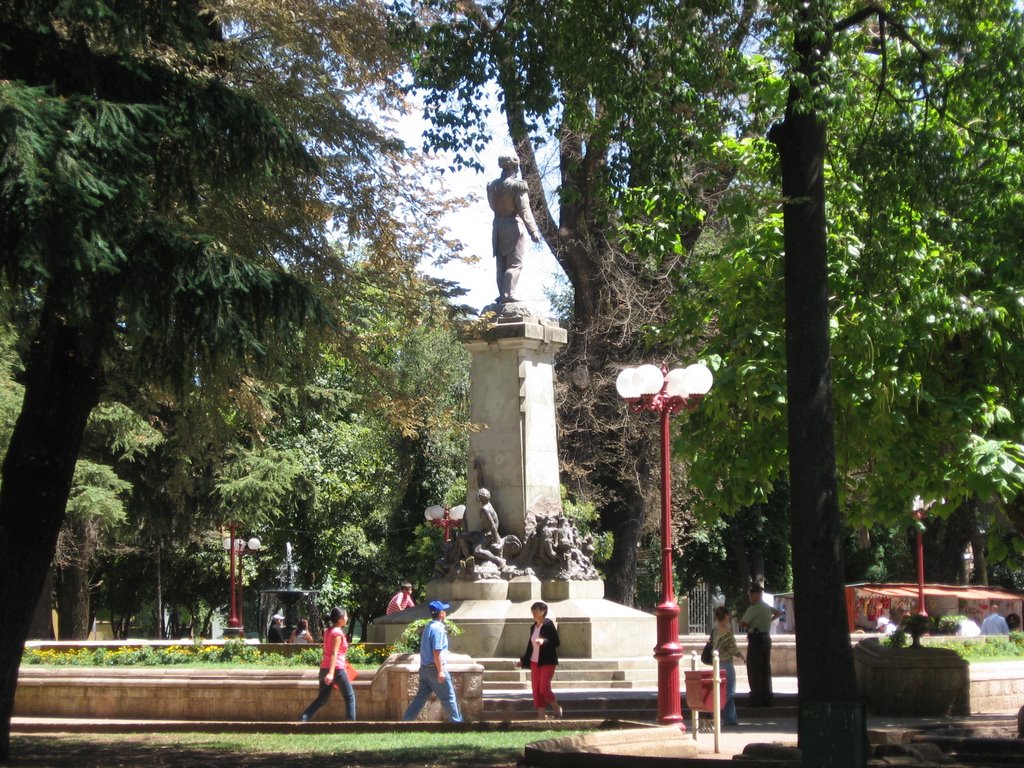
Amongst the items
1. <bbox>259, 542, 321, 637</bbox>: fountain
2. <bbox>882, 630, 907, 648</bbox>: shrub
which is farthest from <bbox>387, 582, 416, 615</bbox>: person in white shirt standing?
<bbox>259, 542, 321, 637</bbox>: fountain

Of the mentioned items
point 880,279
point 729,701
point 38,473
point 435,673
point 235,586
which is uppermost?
point 880,279

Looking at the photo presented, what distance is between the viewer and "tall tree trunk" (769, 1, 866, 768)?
10.7 m

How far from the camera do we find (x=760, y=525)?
47.3 m

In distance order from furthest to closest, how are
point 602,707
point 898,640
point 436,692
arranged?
1. point 898,640
2. point 602,707
3. point 436,692

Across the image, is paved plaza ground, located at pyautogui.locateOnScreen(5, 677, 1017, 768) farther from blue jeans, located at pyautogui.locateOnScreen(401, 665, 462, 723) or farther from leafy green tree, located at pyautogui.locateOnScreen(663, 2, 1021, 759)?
leafy green tree, located at pyautogui.locateOnScreen(663, 2, 1021, 759)

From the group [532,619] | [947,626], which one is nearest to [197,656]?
[532,619]

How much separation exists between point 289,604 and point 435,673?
27693 mm

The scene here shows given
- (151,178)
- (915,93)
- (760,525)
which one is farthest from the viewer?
(760,525)

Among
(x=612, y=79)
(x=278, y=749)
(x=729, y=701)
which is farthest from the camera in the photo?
(x=729, y=701)

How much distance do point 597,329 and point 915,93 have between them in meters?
18.7

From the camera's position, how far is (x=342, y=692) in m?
16.2

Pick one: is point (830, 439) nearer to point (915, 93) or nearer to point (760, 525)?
point (915, 93)

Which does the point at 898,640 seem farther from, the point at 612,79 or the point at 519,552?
the point at 612,79

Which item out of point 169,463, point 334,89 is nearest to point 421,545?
point 169,463
